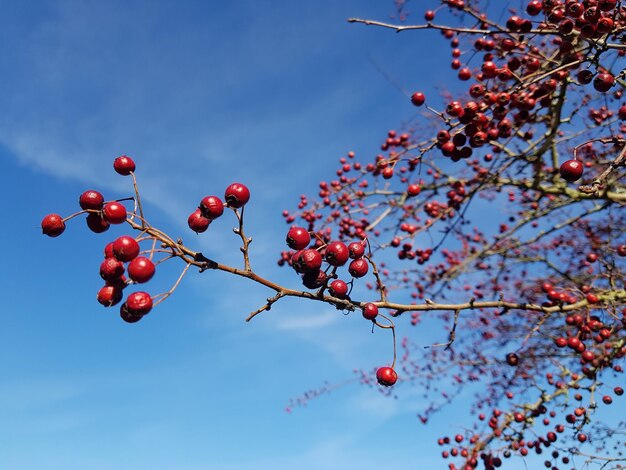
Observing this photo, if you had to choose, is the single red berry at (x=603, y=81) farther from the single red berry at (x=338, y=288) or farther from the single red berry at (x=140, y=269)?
the single red berry at (x=140, y=269)

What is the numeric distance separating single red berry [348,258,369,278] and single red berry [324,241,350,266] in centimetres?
10

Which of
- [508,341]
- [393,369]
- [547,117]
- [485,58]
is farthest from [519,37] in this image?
[508,341]

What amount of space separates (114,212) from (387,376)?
138 cm

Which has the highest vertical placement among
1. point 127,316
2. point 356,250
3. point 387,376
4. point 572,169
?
point 572,169

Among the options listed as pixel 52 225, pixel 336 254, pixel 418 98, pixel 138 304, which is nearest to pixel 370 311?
pixel 336 254

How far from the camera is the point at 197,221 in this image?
2.01 m

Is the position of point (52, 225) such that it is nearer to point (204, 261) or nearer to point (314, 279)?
point (204, 261)

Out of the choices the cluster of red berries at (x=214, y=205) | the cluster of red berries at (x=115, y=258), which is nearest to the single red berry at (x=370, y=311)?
the cluster of red berries at (x=214, y=205)

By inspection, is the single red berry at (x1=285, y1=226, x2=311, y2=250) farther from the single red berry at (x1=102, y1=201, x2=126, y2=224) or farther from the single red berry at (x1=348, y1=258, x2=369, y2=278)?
the single red berry at (x1=102, y1=201, x2=126, y2=224)

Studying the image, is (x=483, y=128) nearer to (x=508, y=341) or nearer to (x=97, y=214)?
(x=97, y=214)

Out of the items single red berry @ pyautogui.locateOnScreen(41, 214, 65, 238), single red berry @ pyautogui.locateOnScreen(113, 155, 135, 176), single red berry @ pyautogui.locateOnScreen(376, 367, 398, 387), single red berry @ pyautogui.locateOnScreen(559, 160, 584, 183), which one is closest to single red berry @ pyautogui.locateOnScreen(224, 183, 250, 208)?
single red berry @ pyautogui.locateOnScreen(113, 155, 135, 176)

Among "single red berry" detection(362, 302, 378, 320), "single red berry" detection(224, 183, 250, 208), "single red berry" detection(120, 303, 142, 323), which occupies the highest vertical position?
"single red berry" detection(224, 183, 250, 208)

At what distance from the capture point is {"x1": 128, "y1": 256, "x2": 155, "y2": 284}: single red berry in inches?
71.6

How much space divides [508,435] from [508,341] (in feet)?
7.13
